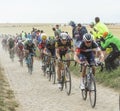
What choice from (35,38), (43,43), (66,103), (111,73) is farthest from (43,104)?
(35,38)

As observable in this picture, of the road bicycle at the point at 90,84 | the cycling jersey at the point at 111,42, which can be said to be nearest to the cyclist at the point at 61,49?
the cycling jersey at the point at 111,42

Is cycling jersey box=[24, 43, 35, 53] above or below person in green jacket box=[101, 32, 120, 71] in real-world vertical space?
below

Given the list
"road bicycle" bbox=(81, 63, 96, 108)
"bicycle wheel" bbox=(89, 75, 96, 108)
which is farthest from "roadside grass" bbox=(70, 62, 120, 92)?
"bicycle wheel" bbox=(89, 75, 96, 108)

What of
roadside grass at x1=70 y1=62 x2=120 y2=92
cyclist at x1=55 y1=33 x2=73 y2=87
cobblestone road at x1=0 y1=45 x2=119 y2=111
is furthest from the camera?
roadside grass at x1=70 y1=62 x2=120 y2=92

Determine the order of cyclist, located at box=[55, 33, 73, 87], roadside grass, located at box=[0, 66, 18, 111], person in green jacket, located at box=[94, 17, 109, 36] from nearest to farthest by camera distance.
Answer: roadside grass, located at box=[0, 66, 18, 111] → cyclist, located at box=[55, 33, 73, 87] → person in green jacket, located at box=[94, 17, 109, 36]

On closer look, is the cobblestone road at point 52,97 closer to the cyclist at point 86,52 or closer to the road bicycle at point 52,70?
the road bicycle at point 52,70

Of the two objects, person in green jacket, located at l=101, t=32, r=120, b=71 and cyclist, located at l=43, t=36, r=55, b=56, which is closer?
person in green jacket, located at l=101, t=32, r=120, b=71

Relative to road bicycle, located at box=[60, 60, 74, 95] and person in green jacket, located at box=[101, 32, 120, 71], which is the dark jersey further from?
person in green jacket, located at box=[101, 32, 120, 71]

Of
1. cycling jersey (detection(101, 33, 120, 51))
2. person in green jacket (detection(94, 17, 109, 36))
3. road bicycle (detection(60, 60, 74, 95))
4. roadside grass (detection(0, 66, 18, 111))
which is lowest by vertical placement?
roadside grass (detection(0, 66, 18, 111))

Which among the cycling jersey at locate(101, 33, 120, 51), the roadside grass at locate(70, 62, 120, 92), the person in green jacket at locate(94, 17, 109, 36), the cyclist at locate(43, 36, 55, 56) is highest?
the person in green jacket at locate(94, 17, 109, 36)

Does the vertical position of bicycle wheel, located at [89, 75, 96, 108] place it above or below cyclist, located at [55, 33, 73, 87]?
below

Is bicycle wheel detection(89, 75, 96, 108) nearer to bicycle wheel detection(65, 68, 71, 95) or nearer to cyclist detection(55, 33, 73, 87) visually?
bicycle wheel detection(65, 68, 71, 95)

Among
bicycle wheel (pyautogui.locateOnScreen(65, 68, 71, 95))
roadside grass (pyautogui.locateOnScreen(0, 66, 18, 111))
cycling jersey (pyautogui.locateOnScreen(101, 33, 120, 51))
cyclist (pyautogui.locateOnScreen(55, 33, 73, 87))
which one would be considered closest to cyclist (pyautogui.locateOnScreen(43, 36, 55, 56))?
roadside grass (pyautogui.locateOnScreen(0, 66, 18, 111))

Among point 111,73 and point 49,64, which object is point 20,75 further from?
point 111,73
